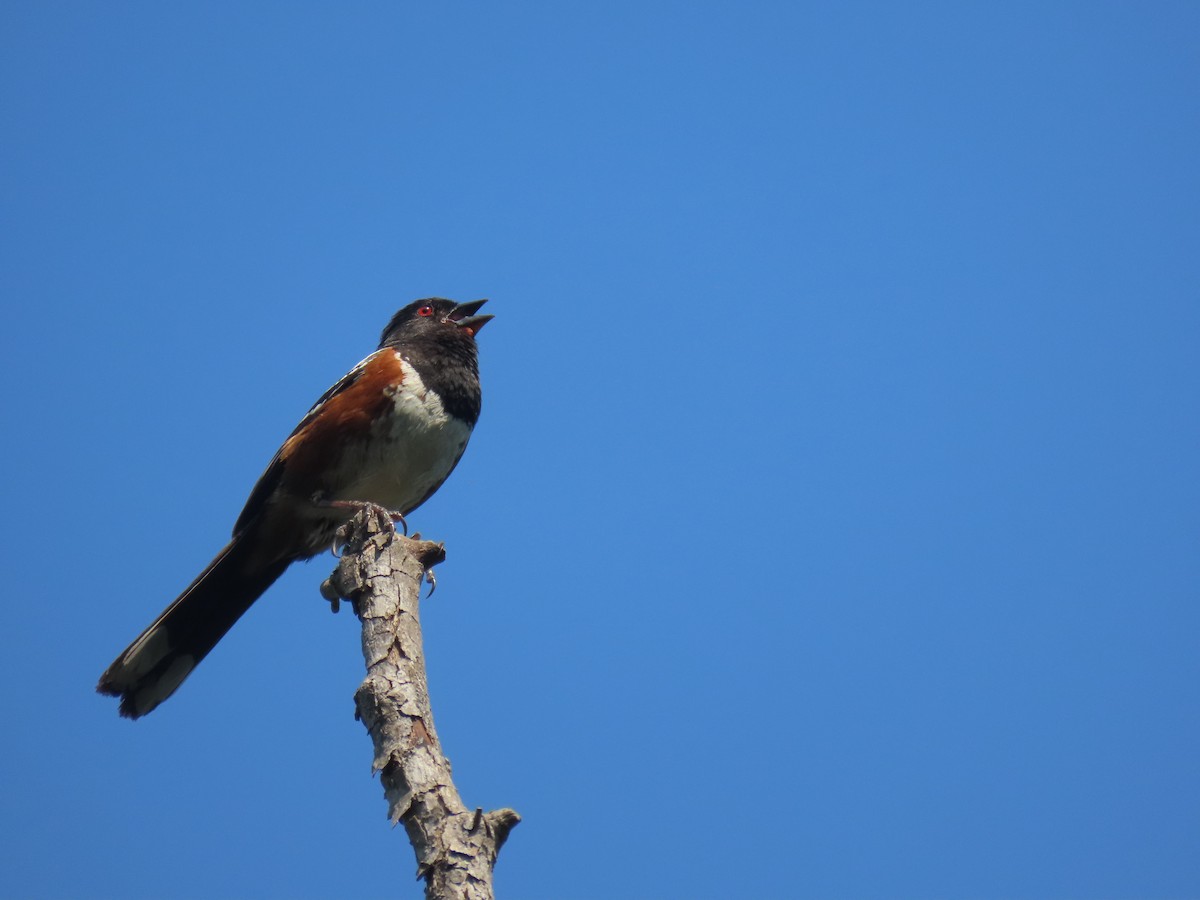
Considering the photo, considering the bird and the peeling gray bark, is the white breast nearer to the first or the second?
the bird

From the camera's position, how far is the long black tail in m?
3.26

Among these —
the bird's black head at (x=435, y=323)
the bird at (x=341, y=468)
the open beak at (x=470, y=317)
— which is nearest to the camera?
the bird at (x=341, y=468)

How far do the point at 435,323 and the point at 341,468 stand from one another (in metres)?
0.85

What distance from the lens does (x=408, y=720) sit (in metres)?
2.04

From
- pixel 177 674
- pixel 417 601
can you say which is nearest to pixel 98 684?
pixel 177 674

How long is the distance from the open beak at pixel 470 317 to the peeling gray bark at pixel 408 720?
1601mm

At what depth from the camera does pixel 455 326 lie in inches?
168

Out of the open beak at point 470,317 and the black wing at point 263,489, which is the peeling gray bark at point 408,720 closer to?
the black wing at point 263,489

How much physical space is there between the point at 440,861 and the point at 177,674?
1.97 meters

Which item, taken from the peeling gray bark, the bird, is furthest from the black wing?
the peeling gray bark

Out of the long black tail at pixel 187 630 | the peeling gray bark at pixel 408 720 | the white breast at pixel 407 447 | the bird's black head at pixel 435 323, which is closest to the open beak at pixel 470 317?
the bird's black head at pixel 435 323

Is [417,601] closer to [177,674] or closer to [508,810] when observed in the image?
[508,810]

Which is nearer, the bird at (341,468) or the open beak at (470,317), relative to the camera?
the bird at (341,468)

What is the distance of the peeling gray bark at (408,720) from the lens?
171 cm
